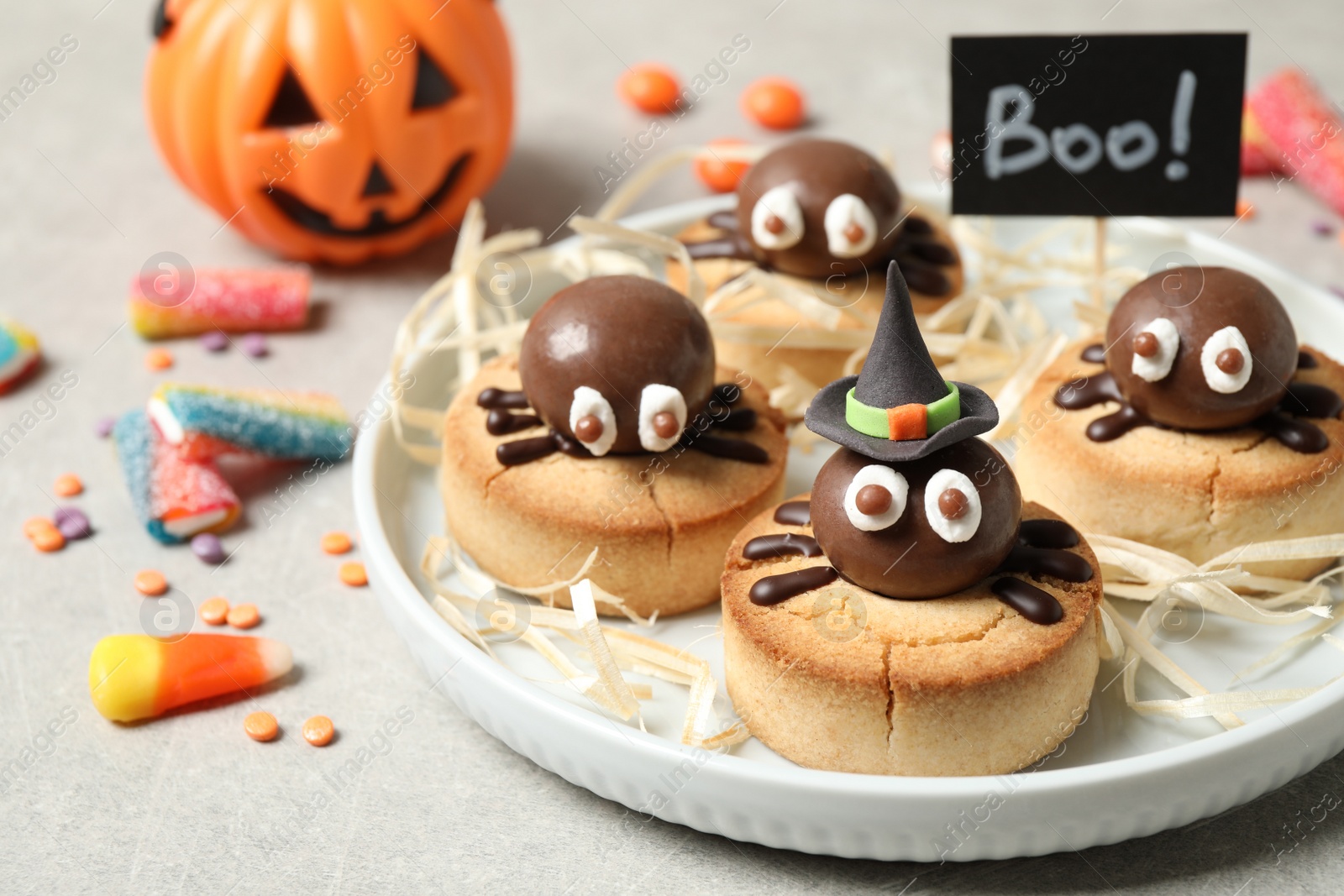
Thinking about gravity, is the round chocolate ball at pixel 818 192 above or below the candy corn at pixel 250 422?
above

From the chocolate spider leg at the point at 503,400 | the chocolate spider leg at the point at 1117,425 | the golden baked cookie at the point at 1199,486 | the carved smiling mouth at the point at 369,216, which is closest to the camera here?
the golden baked cookie at the point at 1199,486

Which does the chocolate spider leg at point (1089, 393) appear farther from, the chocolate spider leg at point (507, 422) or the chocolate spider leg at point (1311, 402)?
the chocolate spider leg at point (507, 422)

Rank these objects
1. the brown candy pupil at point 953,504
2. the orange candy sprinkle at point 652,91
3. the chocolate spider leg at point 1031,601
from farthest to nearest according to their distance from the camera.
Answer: the orange candy sprinkle at point 652,91 → the chocolate spider leg at point 1031,601 → the brown candy pupil at point 953,504

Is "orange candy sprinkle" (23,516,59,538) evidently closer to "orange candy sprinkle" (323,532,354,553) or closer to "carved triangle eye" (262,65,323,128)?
"orange candy sprinkle" (323,532,354,553)

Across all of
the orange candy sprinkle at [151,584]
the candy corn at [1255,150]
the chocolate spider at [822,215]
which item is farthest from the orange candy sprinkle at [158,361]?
the candy corn at [1255,150]

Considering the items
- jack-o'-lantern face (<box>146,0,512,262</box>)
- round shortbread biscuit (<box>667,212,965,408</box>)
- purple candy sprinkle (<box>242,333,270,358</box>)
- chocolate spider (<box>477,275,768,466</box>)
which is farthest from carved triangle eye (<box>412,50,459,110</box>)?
chocolate spider (<box>477,275,768,466</box>)

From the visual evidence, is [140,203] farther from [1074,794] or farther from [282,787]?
[1074,794]
